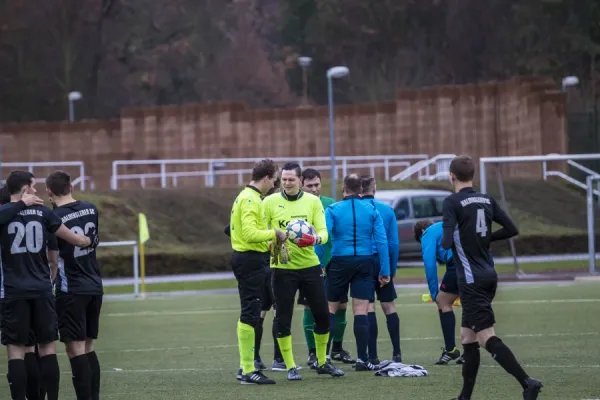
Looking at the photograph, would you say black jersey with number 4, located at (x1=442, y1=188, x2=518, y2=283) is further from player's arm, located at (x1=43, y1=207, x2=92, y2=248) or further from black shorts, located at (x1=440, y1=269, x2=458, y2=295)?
black shorts, located at (x1=440, y1=269, x2=458, y2=295)

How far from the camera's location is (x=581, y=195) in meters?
41.5

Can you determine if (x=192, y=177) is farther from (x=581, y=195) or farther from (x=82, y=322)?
(x=82, y=322)

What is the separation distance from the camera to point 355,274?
14352 mm

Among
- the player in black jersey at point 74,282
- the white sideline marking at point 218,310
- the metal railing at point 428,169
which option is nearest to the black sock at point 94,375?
the player in black jersey at point 74,282

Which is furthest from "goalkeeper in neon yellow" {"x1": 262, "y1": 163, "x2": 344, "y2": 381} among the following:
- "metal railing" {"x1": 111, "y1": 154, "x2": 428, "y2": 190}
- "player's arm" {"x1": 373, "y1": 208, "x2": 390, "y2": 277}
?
"metal railing" {"x1": 111, "y1": 154, "x2": 428, "y2": 190}

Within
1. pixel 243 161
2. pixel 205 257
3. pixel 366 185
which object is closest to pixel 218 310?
pixel 366 185

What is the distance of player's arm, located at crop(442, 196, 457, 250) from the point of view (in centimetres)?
1106

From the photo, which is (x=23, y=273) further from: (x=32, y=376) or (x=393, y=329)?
(x=393, y=329)

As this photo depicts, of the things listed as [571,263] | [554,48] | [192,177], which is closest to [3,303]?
[571,263]

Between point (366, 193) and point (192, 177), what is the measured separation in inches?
1420

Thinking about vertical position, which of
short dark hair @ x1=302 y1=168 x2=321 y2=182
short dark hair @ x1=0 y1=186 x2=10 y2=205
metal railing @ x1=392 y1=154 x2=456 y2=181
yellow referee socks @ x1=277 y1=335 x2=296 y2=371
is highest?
metal railing @ x1=392 y1=154 x2=456 y2=181

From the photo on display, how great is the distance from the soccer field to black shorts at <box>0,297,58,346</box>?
164 centimetres

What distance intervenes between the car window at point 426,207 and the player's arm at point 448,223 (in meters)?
26.3

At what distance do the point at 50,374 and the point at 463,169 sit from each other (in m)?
3.52
